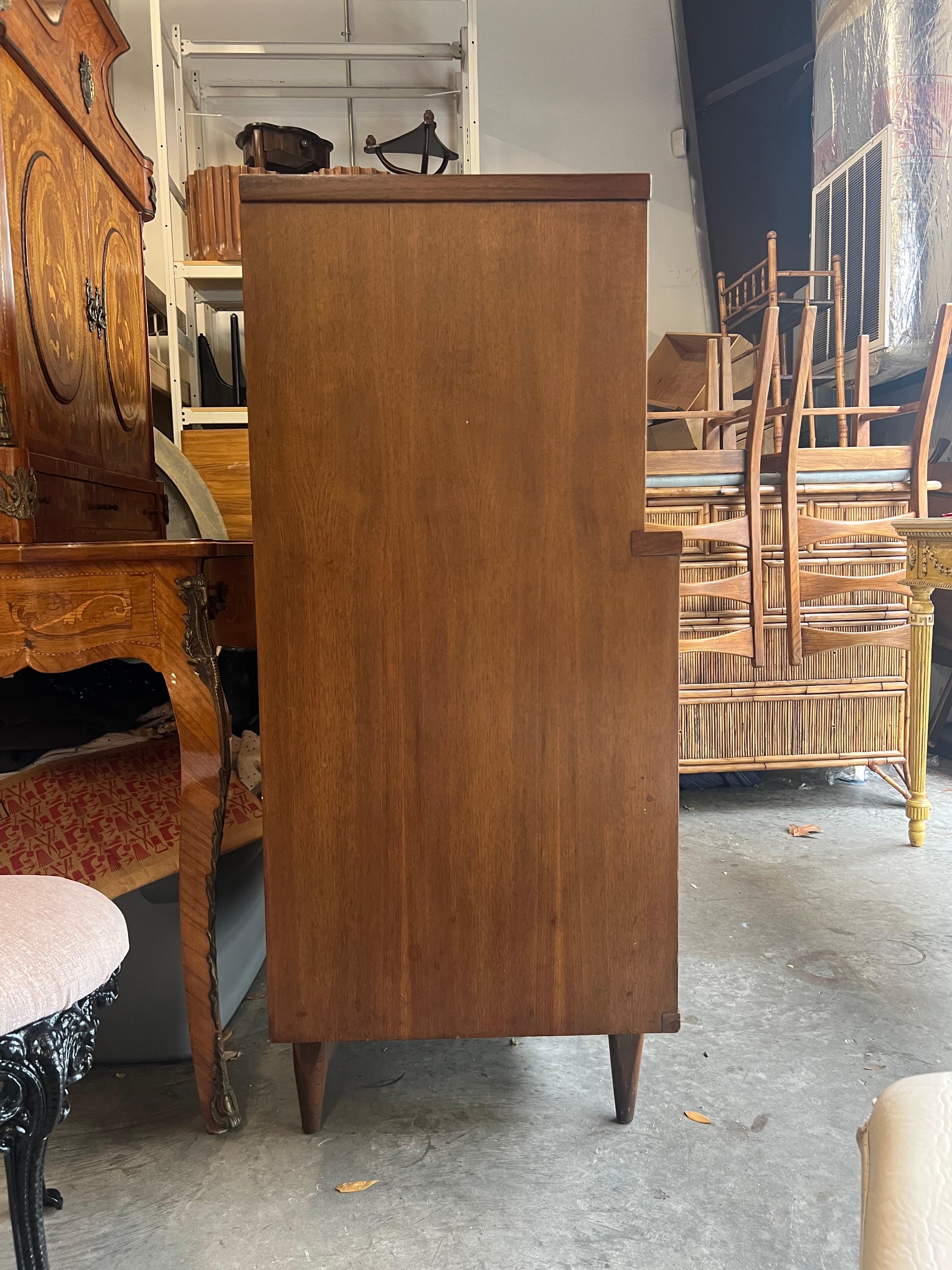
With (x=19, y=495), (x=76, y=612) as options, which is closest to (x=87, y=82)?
(x=19, y=495)

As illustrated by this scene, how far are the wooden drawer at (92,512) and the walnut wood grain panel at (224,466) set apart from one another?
2.75 feet

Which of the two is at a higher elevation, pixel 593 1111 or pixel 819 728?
pixel 819 728

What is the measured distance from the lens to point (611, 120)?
13.9 feet

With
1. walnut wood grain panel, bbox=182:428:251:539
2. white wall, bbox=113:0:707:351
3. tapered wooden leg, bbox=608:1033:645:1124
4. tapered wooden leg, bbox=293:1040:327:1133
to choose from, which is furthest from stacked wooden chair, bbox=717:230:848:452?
tapered wooden leg, bbox=293:1040:327:1133

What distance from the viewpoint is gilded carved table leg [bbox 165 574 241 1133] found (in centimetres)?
113

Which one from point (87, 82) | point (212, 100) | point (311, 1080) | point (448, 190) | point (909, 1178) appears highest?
point (212, 100)

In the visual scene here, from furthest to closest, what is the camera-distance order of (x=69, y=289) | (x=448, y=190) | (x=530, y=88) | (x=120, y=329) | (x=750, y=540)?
(x=530, y=88) → (x=750, y=540) → (x=120, y=329) → (x=69, y=289) → (x=448, y=190)

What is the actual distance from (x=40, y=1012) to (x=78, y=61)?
1639 millimetres

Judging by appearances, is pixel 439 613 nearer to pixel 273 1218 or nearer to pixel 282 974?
pixel 282 974

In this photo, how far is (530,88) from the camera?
4180 mm

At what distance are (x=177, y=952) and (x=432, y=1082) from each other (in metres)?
0.45

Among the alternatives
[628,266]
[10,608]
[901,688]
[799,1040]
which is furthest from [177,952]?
[901,688]

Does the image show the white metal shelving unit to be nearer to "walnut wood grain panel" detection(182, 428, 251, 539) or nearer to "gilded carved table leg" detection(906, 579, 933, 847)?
"walnut wood grain panel" detection(182, 428, 251, 539)

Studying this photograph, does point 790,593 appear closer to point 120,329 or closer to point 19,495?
point 120,329
